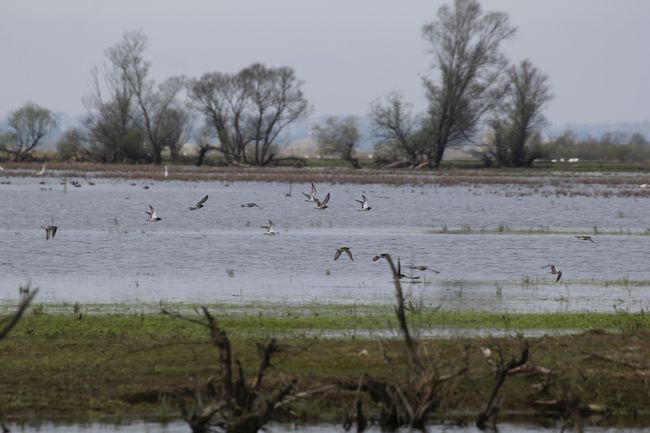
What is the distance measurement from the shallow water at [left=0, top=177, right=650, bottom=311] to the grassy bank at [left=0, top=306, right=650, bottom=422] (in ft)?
12.6

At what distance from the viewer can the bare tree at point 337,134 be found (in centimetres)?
11794

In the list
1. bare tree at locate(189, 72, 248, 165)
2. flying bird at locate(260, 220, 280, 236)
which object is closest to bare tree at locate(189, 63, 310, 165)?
bare tree at locate(189, 72, 248, 165)

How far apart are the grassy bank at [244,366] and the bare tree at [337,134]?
98.4m

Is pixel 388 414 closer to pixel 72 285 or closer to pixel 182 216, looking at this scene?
pixel 72 285

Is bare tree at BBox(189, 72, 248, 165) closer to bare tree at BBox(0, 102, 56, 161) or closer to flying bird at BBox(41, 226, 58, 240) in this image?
bare tree at BBox(0, 102, 56, 161)

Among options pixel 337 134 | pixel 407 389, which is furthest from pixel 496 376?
pixel 337 134

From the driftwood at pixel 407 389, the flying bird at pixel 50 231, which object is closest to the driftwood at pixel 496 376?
the driftwood at pixel 407 389

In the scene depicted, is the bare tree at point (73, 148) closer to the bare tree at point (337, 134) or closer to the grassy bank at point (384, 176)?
the grassy bank at point (384, 176)

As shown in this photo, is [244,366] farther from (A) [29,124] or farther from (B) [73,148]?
(A) [29,124]

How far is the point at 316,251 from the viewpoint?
2891 centimetres

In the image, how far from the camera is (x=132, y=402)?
12398 millimetres

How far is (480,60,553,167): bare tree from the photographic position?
97.9 metres

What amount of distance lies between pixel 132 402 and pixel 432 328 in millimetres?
5039

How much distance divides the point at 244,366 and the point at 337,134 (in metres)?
110
